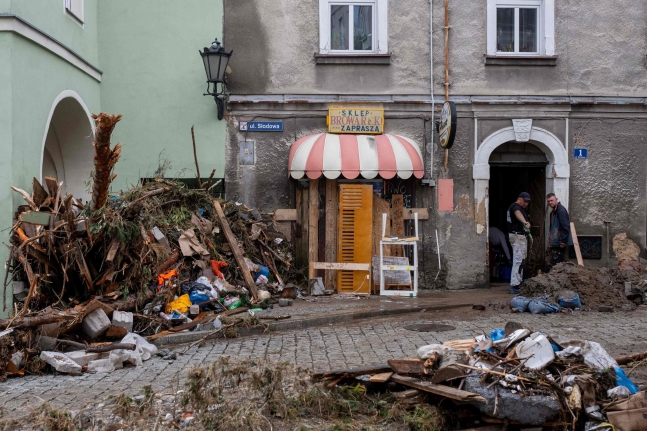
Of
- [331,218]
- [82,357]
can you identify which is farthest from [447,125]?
[82,357]

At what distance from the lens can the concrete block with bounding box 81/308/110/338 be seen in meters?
8.70

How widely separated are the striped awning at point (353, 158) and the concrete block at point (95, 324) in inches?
215

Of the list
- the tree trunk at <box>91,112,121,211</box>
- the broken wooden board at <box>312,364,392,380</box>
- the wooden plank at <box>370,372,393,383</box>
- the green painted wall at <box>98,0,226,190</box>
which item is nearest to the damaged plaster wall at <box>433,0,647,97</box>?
the green painted wall at <box>98,0,226,190</box>

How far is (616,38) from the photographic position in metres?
14.5

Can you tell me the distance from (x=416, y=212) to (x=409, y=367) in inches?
325

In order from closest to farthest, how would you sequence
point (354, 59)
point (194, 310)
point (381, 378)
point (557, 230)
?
point (381, 378) → point (194, 310) → point (557, 230) → point (354, 59)

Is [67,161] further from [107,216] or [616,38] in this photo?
[616,38]

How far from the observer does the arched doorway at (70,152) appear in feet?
45.7

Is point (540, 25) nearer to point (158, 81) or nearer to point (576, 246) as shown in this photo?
point (576, 246)

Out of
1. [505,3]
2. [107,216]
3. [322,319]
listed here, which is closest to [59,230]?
[107,216]

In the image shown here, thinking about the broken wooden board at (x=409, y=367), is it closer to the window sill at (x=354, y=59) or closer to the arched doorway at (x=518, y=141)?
the arched doorway at (x=518, y=141)

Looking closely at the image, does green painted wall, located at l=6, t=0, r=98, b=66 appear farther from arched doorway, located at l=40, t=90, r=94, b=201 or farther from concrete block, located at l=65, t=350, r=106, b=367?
concrete block, located at l=65, t=350, r=106, b=367

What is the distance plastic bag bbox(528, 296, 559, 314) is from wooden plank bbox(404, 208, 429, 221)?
11.6 ft

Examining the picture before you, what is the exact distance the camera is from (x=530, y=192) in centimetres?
1553
